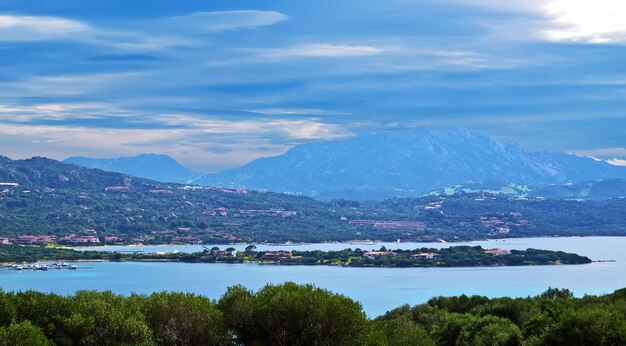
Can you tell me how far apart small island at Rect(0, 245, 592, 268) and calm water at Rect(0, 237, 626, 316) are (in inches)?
215

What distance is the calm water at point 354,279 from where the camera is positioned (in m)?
86.8

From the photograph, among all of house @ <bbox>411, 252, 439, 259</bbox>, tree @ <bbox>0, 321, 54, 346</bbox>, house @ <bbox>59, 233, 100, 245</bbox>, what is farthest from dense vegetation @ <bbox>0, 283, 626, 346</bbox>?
house @ <bbox>59, 233, 100, 245</bbox>

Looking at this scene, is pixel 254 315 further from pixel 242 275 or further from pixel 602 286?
pixel 242 275

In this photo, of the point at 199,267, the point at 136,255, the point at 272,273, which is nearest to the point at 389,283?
the point at 272,273

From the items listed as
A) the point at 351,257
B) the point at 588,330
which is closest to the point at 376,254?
the point at 351,257

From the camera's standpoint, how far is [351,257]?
136m

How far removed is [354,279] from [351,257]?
31.9m

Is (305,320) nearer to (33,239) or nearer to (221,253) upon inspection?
(221,253)

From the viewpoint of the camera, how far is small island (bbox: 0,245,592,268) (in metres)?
129

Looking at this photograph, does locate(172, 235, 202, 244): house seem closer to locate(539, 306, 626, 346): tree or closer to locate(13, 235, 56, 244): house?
locate(13, 235, 56, 244): house

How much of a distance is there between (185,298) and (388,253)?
109m

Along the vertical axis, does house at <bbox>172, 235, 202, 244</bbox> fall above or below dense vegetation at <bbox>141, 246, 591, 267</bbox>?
above

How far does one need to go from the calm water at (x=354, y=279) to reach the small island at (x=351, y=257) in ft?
17.9

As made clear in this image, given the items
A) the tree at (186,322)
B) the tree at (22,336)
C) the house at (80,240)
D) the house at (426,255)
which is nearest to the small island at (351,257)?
the house at (426,255)
